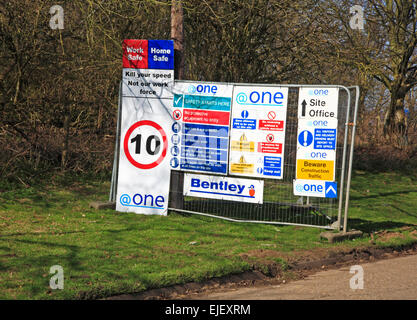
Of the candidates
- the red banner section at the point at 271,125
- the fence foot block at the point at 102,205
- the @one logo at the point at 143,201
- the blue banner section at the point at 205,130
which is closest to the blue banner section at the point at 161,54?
the blue banner section at the point at 205,130

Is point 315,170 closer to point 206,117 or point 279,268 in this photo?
point 206,117

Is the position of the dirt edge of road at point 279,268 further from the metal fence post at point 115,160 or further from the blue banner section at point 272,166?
the metal fence post at point 115,160

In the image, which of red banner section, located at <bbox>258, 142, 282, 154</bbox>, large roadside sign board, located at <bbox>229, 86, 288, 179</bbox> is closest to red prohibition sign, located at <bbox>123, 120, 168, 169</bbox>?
large roadside sign board, located at <bbox>229, 86, 288, 179</bbox>

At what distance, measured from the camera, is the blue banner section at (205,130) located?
9758 mm

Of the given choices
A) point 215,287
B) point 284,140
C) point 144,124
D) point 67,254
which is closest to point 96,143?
point 144,124

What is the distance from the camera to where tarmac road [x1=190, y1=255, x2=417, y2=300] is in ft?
20.5

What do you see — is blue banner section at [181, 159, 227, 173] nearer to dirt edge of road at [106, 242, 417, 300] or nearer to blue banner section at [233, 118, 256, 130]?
blue banner section at [233, 118, 256, 130]

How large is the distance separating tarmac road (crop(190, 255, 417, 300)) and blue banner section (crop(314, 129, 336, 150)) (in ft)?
7.28

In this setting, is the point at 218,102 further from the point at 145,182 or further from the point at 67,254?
the point at 67,254

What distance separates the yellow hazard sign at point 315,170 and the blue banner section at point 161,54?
3.07 meters

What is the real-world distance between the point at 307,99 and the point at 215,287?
402 centimetres

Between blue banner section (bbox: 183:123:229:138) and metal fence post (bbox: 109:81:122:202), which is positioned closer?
blue banner section (bbox: 183:123:229:138)

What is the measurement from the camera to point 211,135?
9.83 metres

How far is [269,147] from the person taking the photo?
31.3 ft
